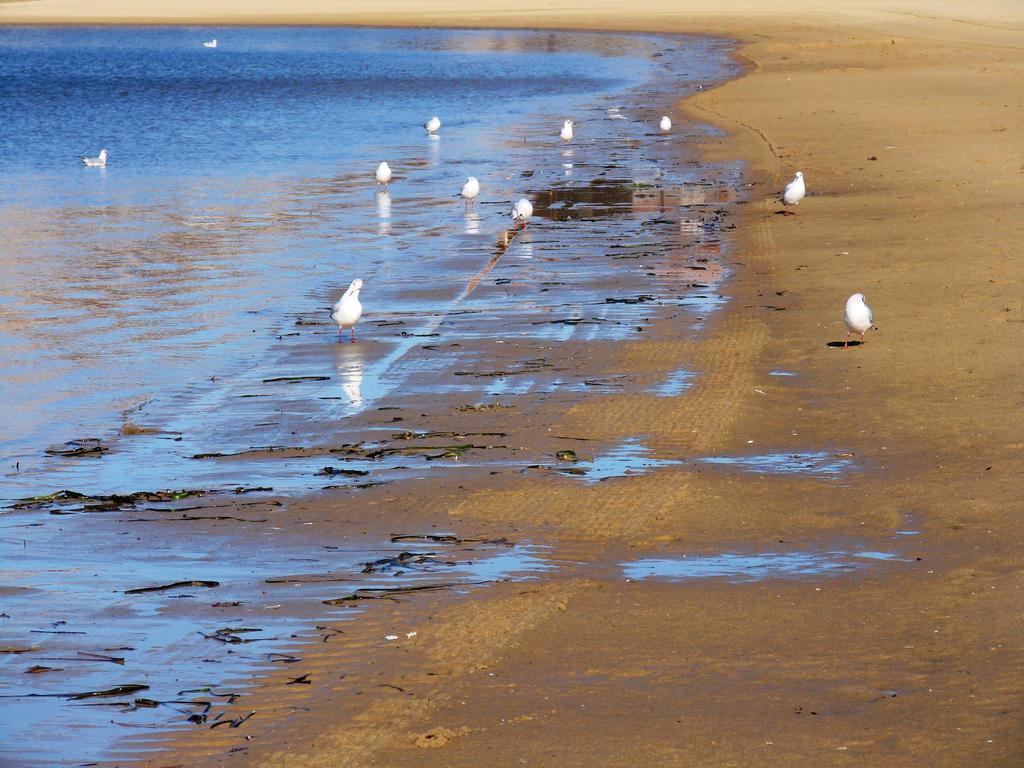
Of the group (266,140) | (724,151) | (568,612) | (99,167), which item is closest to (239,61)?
(266,140)

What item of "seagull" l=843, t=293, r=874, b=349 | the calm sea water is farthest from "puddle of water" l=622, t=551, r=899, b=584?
"seagull" l=843, t=293, r=874, b=349

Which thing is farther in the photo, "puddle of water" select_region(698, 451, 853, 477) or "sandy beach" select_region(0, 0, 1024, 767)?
"puddle of water" select_region(698, 451, 853, 477)

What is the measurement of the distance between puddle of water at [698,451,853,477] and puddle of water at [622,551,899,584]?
156 centimetres

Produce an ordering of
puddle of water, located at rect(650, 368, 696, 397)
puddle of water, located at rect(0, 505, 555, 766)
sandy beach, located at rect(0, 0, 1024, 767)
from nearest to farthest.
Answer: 1. sandy beach, located at rect(0, 0, 1024, 767)
2. puddle of water, located at rect(0, 505, 555, 766)
3. puddle of water, located at rect(650, 368, 696, 397)

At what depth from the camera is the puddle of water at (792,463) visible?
989cm

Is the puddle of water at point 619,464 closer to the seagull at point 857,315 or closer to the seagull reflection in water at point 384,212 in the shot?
the seagull at point 857,315

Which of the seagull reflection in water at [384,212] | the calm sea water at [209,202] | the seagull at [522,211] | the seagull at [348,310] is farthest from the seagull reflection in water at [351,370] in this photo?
the seagull reflection in water at [384,212]

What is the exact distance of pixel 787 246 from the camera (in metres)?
18.7

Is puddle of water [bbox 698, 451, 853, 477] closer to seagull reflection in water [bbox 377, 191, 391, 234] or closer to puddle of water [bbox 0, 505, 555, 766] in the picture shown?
puddle of water [bbox 0, 505, 555, 766]

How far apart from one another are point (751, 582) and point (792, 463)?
2272 millimetres

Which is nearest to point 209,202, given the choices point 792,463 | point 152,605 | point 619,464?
point 619,464

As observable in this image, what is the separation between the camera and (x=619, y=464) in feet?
33.3

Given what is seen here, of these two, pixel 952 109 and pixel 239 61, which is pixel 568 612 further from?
pixel 239 61

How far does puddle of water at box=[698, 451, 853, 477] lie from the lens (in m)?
9.89
